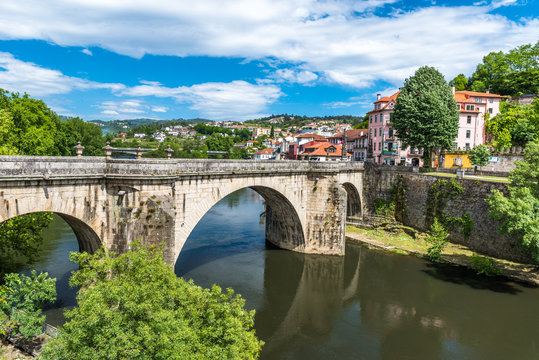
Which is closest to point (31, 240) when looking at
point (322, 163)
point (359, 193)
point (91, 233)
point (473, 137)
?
point (91, 233)

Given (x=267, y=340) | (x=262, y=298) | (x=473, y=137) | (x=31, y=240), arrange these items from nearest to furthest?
(x=267, y=340)
(x=31, y=240)
(x=262, y=298)
(x=473, y=137)

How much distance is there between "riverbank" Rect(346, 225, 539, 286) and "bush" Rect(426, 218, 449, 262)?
0.60 meters

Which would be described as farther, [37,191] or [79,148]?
[79,148]

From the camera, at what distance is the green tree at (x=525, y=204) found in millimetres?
23234

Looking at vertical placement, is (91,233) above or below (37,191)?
below

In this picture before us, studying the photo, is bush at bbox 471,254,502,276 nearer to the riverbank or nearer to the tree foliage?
the riverbank

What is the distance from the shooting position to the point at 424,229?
124ft

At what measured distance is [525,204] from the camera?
2361cm

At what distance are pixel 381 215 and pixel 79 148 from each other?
34724 mm

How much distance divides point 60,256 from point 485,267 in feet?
115

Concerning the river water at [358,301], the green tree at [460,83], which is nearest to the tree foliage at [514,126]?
the green tree at [460,83]

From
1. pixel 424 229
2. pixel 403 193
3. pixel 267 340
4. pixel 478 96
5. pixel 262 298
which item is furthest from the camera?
pixel 478 96

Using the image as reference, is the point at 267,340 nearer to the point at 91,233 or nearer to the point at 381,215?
the point at 91,233

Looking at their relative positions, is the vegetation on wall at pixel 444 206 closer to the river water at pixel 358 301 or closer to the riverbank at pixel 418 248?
the riverbank at pixel 418 248
